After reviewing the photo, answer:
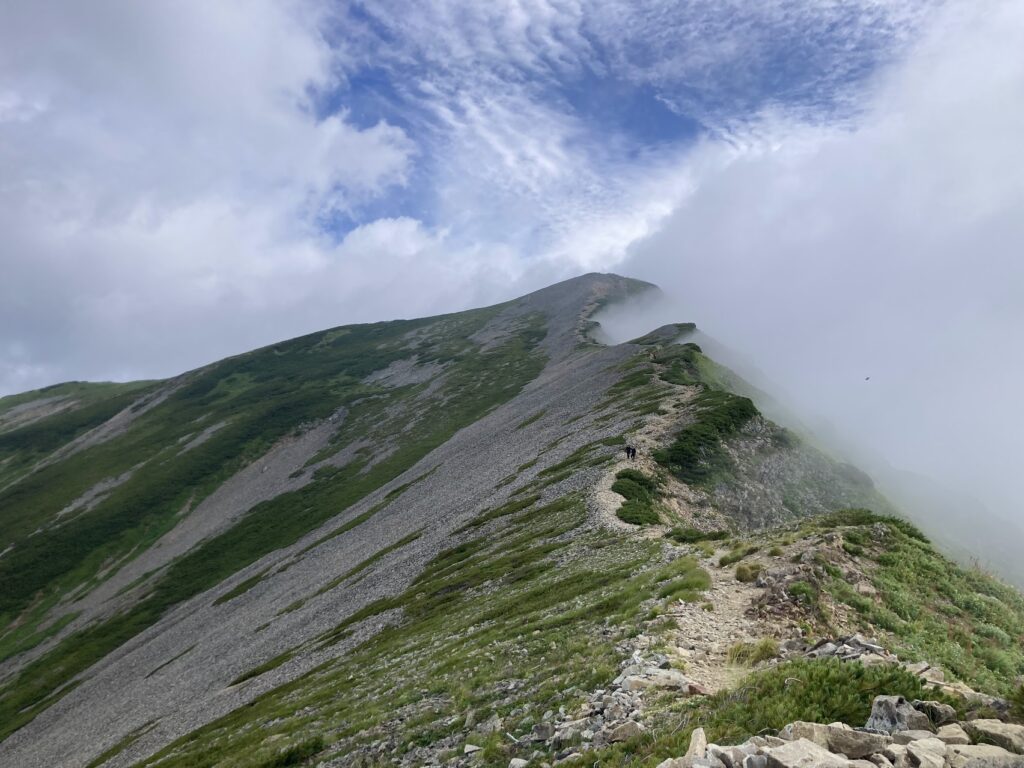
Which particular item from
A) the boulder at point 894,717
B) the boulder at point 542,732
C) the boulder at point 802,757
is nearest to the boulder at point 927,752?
the boulder at point 894,717

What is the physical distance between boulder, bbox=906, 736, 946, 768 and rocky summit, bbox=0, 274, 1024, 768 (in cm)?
4

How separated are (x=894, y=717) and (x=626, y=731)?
5430 mm

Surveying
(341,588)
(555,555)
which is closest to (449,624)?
(555,555)

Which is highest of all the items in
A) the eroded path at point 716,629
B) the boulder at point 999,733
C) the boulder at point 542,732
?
the boulder at point 999,733

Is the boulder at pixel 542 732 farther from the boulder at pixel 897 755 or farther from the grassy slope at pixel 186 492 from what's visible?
the grassy slope at pixel 186 492

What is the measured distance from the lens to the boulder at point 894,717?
34.3 feet

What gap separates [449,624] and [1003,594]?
26.9 meters

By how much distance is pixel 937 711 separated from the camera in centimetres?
1072

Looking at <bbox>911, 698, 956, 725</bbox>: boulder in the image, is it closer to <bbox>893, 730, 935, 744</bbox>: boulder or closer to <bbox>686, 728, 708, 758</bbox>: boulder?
→ <bbox>893, 730, 935, 744</bbox>: boulder

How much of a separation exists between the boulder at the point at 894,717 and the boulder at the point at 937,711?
21 cm

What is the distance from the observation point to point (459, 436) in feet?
396


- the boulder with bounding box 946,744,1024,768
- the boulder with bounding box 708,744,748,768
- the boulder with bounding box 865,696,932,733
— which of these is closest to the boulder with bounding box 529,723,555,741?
the boulder with bounding box 708,744,748,768

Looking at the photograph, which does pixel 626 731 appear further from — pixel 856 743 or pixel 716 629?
pixel 716 629

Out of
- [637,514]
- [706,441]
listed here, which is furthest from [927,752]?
[706,441]
